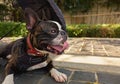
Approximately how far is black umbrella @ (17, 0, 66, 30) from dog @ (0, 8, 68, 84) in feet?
0.13

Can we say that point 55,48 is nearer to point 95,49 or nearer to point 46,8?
point 46,8

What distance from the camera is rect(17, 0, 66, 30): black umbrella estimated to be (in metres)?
1.70

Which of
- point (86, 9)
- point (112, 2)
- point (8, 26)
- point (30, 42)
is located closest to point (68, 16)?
point (86, 9)

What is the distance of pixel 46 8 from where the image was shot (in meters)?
1.73

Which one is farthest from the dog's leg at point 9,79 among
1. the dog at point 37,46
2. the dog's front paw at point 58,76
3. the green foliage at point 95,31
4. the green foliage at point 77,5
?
the green foliage at point 77,5

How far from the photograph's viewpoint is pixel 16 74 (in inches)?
87.2

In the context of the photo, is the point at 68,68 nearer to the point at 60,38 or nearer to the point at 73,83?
the point at 73,83

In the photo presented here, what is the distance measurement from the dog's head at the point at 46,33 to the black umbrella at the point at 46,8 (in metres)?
0.04

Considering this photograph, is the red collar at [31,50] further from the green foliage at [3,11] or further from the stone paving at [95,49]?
the green foliage at [3,11]

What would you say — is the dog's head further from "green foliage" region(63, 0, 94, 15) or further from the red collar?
"green foliage" region(63, 0, 94, 15)

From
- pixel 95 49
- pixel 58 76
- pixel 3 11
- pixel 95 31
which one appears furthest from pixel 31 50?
pixel 3 11

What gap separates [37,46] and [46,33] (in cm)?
19

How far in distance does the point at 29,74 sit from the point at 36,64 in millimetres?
259

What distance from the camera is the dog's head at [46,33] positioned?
66.9 inches
